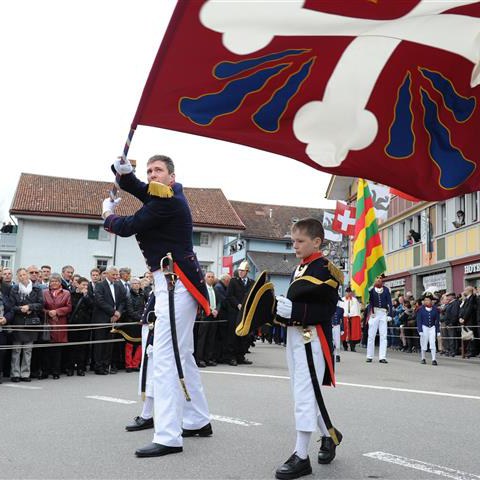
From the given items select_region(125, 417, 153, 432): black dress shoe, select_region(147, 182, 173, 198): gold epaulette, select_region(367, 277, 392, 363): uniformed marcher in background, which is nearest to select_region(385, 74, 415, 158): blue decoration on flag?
select_region(147, 182, 173, 198): gold epaulette

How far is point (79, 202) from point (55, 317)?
4446cm

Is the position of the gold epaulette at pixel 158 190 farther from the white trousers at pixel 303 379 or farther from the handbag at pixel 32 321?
the handbag at pixel 32 321

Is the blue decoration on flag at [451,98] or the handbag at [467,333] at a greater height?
the blue decoration on flag at [451,98]

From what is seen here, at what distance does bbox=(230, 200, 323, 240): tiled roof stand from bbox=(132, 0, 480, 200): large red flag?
66.3m

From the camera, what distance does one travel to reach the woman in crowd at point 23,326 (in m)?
11.5

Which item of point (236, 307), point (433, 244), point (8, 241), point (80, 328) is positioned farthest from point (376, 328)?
point (8, 241)

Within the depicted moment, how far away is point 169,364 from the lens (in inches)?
211

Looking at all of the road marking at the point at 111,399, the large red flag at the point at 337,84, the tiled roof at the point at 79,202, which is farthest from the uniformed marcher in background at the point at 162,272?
the tiled roof at the point at 79,202

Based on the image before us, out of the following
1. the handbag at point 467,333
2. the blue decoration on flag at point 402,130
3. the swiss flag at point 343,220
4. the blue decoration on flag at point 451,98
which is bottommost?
the handbag at point 467,333

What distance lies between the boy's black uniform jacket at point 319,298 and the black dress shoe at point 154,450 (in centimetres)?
126

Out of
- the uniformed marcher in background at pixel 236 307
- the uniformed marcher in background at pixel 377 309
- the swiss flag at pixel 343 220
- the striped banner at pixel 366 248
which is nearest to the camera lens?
the striped banner at pixel 366 248

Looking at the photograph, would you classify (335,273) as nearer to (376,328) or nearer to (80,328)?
(80,328)

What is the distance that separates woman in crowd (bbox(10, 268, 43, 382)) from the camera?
11.5 m

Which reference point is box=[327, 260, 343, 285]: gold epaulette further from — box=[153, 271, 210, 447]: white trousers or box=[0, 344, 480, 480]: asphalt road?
box=[0, 344, 480, 480]: asphalt road
